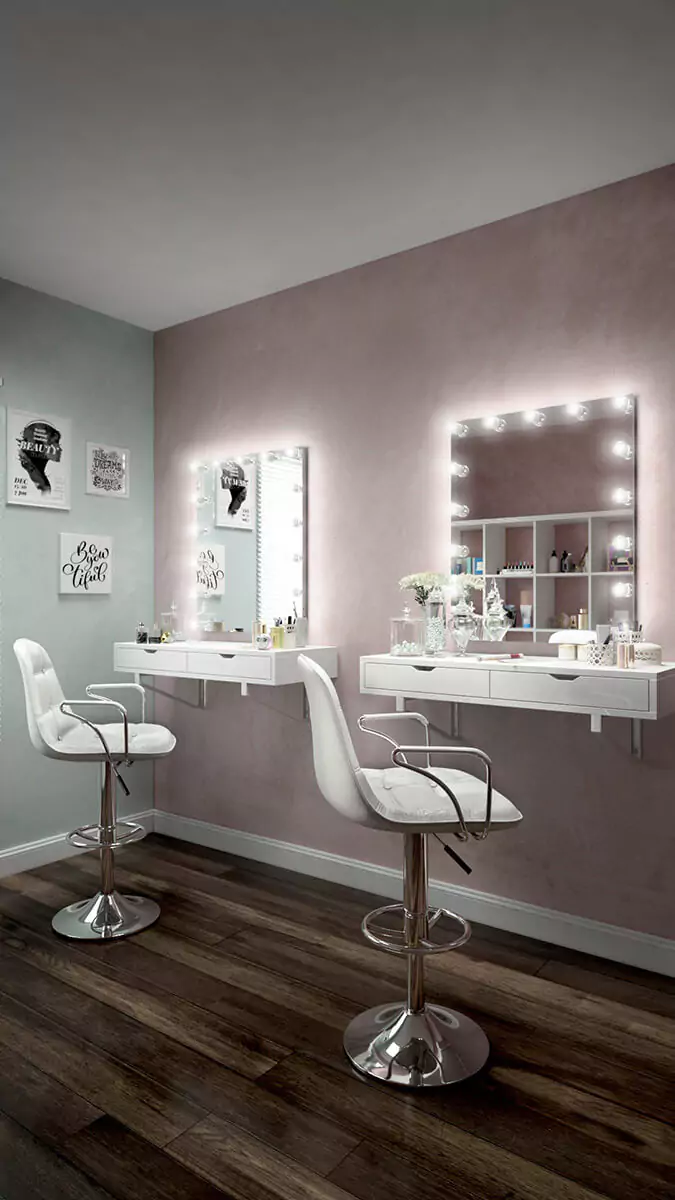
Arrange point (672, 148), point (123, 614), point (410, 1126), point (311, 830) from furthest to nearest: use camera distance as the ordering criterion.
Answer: point (123, 614) < point (311, 830) < point (672, 148) < point (410, 1126)

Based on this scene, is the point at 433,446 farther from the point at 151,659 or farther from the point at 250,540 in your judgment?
the point at 151,659

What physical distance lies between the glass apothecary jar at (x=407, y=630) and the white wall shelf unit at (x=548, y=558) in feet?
0.87

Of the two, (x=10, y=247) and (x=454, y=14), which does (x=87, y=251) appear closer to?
(x=10, y=247)

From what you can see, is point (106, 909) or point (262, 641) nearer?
point (106, 909)

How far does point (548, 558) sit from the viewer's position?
2.87m

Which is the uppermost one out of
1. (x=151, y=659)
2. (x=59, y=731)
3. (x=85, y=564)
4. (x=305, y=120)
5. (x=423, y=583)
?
(x=305, y=120)

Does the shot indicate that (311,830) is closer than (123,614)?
Yes

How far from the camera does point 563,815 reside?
2.83 metres

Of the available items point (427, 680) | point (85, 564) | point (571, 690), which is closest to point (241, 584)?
point (85, 564)

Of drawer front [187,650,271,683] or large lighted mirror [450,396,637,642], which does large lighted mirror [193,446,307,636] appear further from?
large lighted mirror [450,396,637,642]

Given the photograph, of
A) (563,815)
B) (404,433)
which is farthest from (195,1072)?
(404,433)

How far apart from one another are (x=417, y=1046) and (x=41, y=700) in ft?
6.00

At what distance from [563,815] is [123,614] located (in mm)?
2413

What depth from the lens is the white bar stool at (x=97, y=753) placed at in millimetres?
2881
